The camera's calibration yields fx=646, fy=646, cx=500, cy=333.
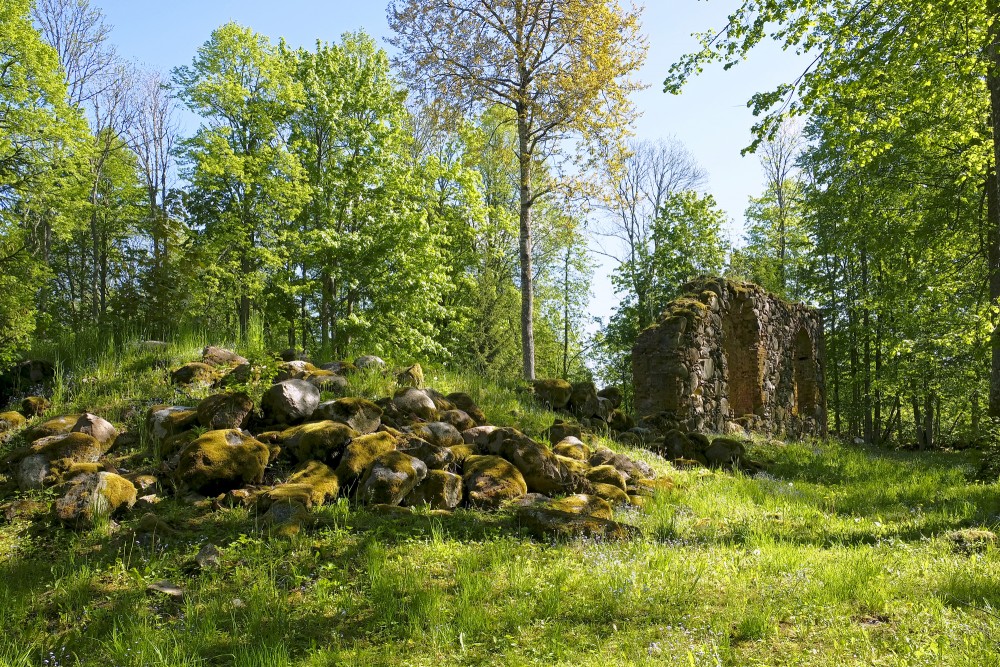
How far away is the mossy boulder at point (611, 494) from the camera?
6.92 meters

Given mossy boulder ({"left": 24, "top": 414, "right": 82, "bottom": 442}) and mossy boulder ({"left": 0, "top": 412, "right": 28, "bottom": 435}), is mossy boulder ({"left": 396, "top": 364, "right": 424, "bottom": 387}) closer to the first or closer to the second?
mossy boulder ({"left": 24, "top": 414, "right": 82, "bottom": 442})

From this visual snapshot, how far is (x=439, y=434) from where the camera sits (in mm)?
7547

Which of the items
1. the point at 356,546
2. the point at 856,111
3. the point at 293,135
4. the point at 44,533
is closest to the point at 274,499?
the point at 356,546

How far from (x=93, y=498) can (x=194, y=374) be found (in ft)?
11.2

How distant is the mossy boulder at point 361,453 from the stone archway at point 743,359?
451 inches

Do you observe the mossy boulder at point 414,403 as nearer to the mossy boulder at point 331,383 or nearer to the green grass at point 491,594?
the mossy boulder at point 331,383

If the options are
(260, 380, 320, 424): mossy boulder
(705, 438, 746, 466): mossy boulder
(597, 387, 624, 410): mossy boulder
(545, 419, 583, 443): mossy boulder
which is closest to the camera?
(260, 380, 320, 424): mossy boulder

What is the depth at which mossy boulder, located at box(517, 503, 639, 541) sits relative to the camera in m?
5.37

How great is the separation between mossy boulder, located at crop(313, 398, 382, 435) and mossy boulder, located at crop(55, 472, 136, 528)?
207cm

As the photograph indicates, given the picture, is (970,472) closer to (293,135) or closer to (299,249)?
(299,249)

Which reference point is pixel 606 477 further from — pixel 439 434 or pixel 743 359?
pixel 743 359

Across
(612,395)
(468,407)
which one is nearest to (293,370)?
(468,407)

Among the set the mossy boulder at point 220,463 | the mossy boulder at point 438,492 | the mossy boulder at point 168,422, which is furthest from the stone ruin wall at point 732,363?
the mossy boulder at point 168,422

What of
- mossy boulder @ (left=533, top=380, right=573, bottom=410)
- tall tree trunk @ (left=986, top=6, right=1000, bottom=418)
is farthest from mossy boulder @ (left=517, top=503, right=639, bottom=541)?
mossy boulder @ (left=533, top=380, right=573, bottom=410)
